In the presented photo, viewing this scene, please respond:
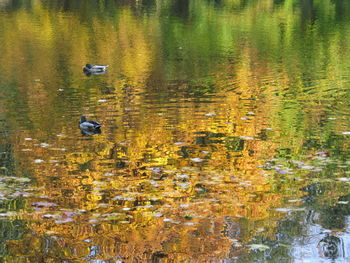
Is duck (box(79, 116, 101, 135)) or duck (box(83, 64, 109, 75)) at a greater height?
duck (box(79, 116, 101, 135))

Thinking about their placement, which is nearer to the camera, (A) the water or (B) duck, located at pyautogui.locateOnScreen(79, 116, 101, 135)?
(A) the water

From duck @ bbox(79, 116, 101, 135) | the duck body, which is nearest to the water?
duck @ bbox(79, 116, 101, 135)

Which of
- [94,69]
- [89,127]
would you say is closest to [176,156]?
[89,127]

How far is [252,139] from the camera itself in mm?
12906

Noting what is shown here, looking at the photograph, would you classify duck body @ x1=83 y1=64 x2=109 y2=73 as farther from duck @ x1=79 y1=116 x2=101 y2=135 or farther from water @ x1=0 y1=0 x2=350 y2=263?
duck @ x1=79 y1=116 x2=101 y2=135

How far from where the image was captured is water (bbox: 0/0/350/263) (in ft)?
26.2

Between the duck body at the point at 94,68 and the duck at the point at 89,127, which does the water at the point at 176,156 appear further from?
the duck body at the point at 94,68

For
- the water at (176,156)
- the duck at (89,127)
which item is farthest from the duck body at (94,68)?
the duck at (89,127)

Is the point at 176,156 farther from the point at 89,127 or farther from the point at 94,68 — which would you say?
the point at 94,68

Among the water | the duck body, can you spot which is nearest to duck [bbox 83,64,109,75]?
the duck body

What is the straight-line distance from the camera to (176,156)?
1159 centimetres

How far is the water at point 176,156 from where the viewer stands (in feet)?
26.2

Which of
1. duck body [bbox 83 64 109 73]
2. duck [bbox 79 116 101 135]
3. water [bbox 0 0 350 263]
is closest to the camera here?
water [bbox 0 0 350 263]

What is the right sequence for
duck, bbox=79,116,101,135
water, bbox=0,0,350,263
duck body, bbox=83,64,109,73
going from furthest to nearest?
duck body, bbox=83,64,109,73 → duck, bbox=79,116,101,135 → water, bbox=0,0,350,263
